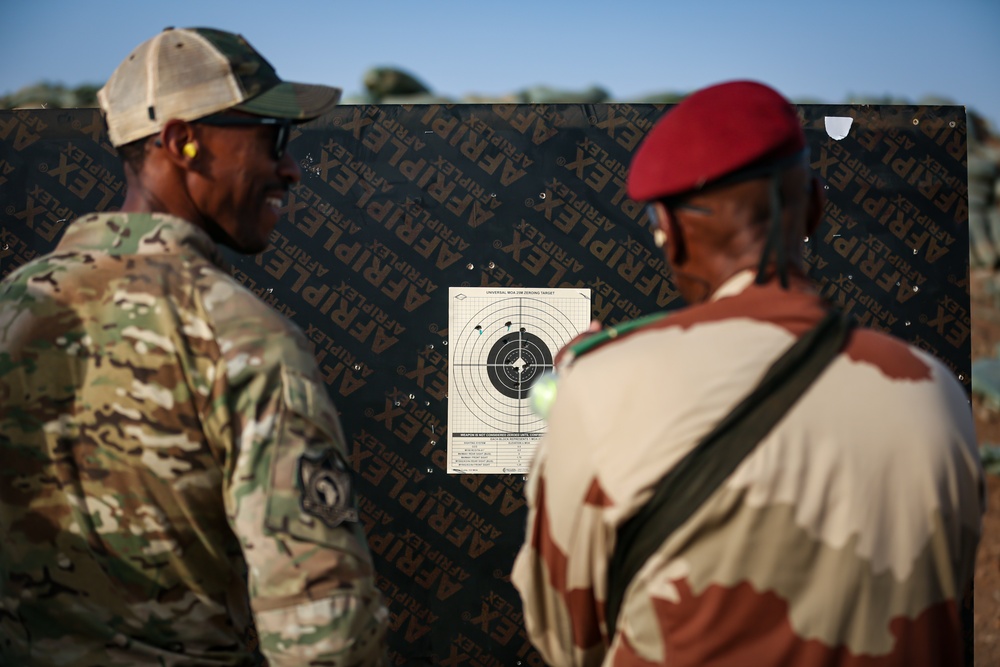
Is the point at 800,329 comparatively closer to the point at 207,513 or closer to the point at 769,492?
the point at 769,492

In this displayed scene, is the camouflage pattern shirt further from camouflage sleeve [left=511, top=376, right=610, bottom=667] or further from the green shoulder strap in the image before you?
the green shoulder strap

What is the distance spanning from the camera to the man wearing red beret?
1.07 metres

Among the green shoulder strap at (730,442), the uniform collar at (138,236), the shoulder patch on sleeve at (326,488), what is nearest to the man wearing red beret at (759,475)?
the green shoulder strap at (730,442)

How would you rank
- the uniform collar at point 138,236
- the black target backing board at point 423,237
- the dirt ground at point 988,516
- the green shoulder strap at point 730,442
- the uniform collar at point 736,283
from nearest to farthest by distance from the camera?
1. the green shoulder strap at point 730,442
2. the uniform collar at point 736,283
3. the uniform collar at point 138,236
4. the black target backing board at point 423,237
5. the dirt ground at point 988,516

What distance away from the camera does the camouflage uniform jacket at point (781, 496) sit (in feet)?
3.49

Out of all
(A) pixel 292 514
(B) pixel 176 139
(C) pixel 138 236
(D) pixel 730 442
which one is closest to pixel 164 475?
(A) pixel 292 514

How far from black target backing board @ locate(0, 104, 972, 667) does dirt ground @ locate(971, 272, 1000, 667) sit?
2775 millimetres

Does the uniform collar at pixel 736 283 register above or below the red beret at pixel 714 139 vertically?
below

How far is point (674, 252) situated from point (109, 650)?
90cm

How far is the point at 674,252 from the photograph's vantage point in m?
1.22

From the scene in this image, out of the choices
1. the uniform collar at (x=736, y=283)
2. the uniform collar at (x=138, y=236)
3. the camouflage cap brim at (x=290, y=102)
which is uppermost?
the camouflage cap brim at (x=290, y=102)

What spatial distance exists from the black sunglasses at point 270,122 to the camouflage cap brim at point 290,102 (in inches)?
0.6

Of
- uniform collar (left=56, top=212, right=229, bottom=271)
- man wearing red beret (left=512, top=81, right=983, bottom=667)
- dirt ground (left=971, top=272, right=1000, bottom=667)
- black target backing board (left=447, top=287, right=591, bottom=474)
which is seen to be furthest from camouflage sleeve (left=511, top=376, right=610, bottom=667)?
dirt ground (left=971, top=272, right=1000, bottom=667)

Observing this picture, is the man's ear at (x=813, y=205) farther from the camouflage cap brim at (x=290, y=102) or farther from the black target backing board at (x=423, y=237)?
the black target backing board at (x=423, y=237)
